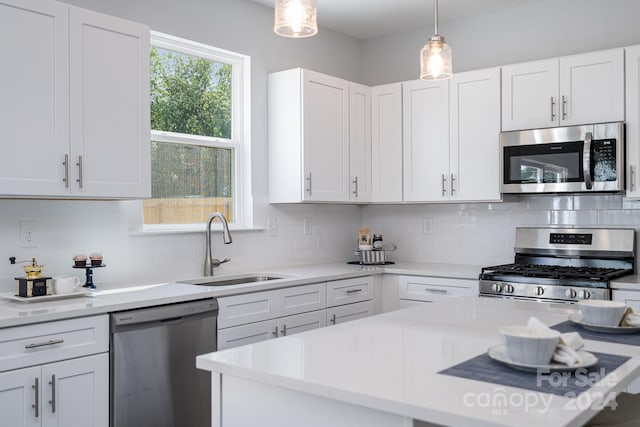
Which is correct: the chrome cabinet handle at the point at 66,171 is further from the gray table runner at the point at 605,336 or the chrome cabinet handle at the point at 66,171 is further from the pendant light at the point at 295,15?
the gray table runner at the point at 605,336

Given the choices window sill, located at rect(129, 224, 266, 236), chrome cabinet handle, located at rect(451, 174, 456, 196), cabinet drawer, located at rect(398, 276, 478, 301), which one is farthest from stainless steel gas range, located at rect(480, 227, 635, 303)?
window sill, located at rect(129, 224, 266, 236)

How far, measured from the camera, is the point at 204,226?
406 cm

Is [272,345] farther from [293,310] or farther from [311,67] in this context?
[311,67]

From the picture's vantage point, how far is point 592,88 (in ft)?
12.6

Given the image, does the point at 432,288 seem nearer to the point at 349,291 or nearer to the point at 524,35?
the point at 349,291

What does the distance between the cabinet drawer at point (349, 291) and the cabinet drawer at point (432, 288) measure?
0.76ft

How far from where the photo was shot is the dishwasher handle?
2713mm

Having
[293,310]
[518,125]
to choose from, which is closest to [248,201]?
[293,310]

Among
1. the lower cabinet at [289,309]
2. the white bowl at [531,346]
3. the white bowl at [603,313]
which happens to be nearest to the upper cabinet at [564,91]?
the lower cabinet at [289,309]

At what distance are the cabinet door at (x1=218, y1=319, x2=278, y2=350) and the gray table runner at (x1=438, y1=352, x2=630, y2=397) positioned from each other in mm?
1879

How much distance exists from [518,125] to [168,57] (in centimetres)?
231

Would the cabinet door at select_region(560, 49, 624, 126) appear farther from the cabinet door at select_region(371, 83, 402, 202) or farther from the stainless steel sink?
the stainless steel sink

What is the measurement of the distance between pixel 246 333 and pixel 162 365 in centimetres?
60

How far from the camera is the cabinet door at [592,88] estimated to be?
3.77 m
